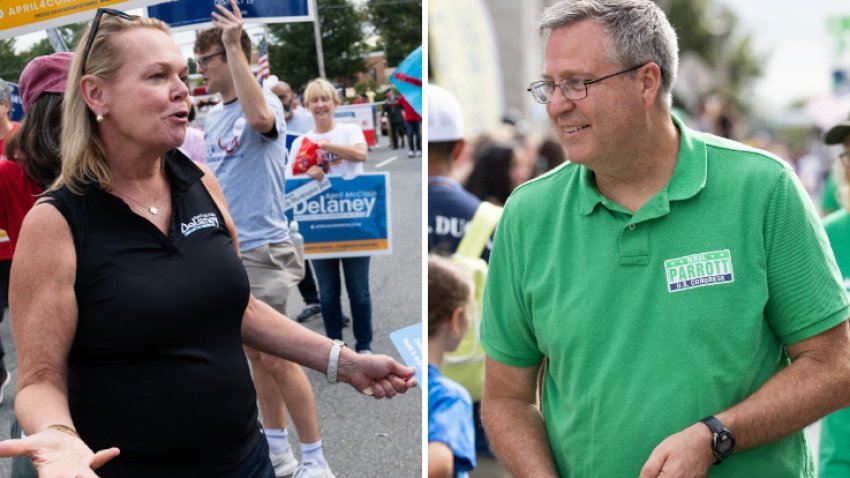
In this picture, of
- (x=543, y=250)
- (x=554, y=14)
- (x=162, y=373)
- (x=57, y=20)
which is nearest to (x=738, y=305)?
(x=543, y=250)

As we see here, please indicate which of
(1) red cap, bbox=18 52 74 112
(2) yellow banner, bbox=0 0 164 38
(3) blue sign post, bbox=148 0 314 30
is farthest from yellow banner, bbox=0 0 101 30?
(3) blue sign post, bbox=148 0 314 30

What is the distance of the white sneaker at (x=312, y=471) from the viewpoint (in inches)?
189

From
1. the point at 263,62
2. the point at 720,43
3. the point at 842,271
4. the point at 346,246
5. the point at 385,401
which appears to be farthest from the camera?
the point at 720,43

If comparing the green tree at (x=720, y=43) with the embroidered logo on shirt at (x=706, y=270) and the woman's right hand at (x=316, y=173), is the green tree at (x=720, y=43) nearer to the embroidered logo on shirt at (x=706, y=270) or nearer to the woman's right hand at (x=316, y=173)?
the woman's right hand at (x=316, y=173)

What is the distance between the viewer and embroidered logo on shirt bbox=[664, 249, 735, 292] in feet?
7.41

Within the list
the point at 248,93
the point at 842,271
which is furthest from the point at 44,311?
the point at 842,271

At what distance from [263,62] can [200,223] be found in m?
2.12

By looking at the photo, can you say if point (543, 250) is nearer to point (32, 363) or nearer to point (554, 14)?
point (554, 14)

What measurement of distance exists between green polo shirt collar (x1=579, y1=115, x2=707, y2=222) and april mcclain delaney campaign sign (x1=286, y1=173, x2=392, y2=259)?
112 inches

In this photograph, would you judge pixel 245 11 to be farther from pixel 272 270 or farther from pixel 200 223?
pixel 200 223

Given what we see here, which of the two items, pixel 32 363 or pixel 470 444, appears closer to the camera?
pixel 32 363

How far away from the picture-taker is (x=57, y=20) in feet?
11.2

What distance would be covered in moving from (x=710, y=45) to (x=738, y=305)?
222 ft

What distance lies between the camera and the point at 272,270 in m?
4.99
